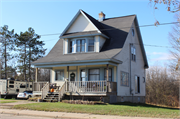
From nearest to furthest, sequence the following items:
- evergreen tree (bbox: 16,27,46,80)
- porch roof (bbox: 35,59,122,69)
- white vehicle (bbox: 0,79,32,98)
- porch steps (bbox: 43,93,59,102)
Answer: porch roof (bbox: 35,59,122,69), porch steps (bbox: 43,93,59,102), white vehicle (bbox: 0,79,32,98), evergreen tree (bbox: 16,27,46,80)

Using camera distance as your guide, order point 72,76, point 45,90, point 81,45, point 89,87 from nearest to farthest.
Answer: point 45,90, point 89,87, point 72,76, point 81,45

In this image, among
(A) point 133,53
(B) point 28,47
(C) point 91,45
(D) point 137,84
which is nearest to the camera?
(C) point 91,45

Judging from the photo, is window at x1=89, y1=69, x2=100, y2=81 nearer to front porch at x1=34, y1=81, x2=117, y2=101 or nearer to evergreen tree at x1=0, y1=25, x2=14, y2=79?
front porch at x1=34, y1=81, x2=117, y2=101

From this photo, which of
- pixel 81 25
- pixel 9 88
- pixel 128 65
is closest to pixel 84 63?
pixel 81 25

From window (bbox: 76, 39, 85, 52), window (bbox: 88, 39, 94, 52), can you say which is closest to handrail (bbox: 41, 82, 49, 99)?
window (bbox: 76, 39, 85, 52)

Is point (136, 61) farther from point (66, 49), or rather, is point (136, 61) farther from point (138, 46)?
point (66, 49)

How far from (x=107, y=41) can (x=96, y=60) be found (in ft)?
15.7

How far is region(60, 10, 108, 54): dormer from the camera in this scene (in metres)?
21.4

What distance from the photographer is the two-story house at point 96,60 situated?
19.0 meters

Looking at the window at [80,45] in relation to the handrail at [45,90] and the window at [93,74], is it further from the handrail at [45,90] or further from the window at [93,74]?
the handrail at [45,90]

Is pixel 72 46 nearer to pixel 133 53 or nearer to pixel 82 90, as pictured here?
pixel 82 90

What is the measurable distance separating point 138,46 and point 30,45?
947 inches

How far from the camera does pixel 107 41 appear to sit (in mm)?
→ 22672

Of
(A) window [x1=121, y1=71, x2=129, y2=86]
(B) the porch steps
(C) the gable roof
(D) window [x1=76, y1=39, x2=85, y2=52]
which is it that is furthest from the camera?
(D) window [x1=76, y1=39, x2=85, y2=52]
